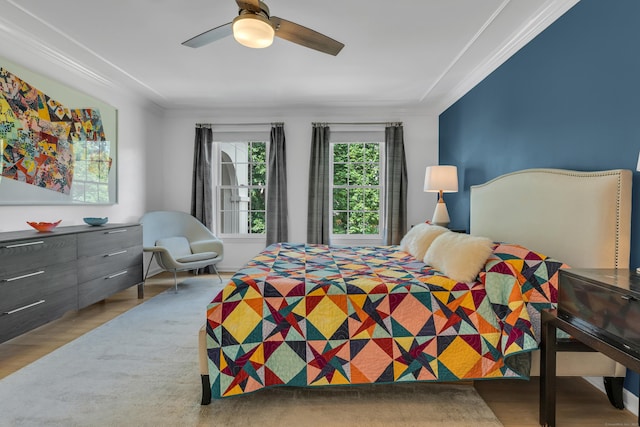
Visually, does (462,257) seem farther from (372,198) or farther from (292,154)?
(292,154)

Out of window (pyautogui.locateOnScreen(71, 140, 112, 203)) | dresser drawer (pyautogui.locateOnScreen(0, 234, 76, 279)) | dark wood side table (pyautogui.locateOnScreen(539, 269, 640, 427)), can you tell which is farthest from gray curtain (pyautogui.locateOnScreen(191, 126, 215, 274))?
dark wood side table (pyautogui.locateOnScreen(539, 269, 640, 427))

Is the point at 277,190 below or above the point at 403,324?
above

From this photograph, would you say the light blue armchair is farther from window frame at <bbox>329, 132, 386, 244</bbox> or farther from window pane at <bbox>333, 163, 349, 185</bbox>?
window pane at <bbox>333, 163, 349, 185</bbox>

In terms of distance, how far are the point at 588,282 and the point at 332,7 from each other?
2.32m

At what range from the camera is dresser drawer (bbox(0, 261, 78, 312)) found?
2316 millimetres

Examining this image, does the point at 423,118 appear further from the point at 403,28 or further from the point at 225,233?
the point at 225,233

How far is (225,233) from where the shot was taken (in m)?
5.48

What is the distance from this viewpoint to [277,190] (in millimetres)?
5207

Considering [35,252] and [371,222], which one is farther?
[371,222]

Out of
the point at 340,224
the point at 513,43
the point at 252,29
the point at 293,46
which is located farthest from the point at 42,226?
the point at 513,43

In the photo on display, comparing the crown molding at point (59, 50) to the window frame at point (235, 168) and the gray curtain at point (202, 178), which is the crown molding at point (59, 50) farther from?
the window frame at point (235, 168)

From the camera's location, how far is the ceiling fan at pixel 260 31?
6.57ft

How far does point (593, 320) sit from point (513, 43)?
97.7 inches

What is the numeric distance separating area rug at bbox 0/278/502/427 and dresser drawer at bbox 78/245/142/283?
0.73 meters
